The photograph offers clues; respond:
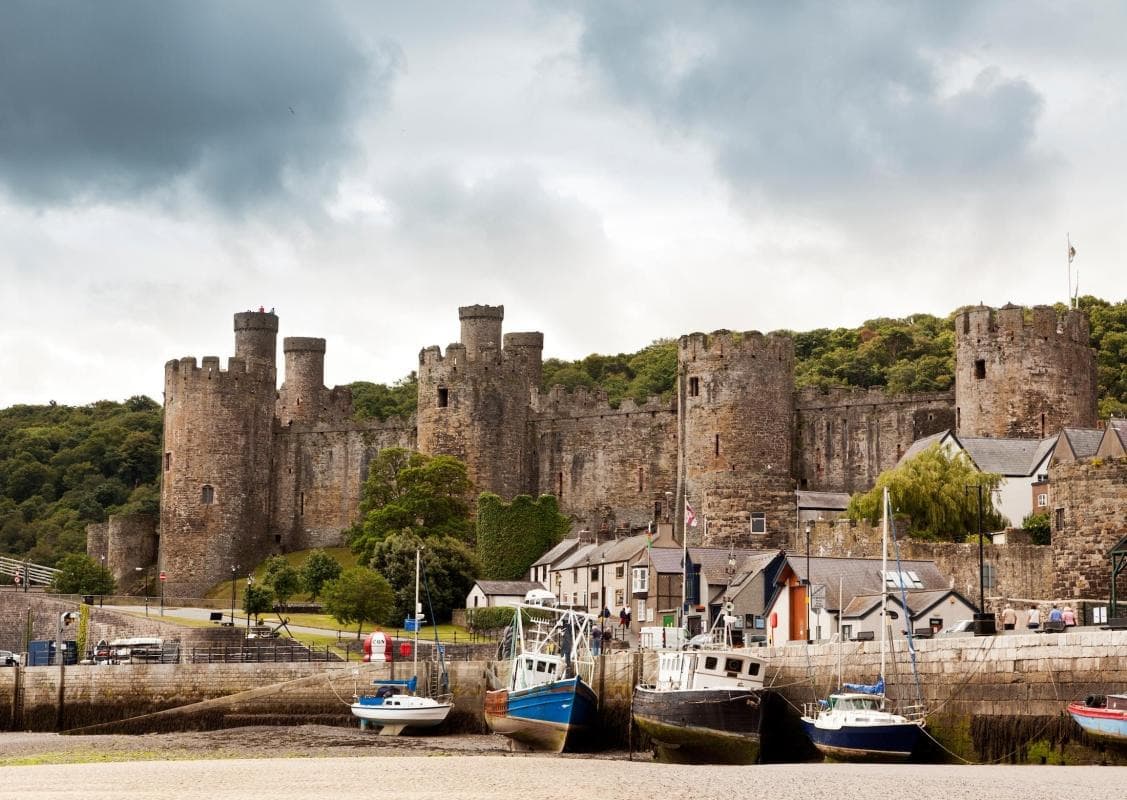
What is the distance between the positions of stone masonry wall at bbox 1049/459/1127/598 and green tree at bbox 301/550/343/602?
26.0m

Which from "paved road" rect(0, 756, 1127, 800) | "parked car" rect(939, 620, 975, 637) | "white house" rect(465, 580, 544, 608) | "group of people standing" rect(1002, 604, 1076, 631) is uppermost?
"white house" rect(465, 580, 544, 608)

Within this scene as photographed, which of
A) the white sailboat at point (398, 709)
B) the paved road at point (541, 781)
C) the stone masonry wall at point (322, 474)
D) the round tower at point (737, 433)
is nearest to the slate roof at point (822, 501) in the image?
the round tower at point (737, 433)

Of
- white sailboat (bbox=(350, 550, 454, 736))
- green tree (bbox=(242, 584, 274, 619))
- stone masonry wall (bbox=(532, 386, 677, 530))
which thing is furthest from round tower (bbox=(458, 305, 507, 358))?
white sailboat (bbox=(350, 550, 454, 736))

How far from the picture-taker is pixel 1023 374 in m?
47.2

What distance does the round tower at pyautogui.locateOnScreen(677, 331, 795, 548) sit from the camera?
50.1 meters

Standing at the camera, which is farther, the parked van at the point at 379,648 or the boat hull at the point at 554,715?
the parked van at the point at 379,648

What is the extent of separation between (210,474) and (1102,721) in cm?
4107

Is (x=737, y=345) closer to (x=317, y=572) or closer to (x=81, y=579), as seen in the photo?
(x=317, y=572)

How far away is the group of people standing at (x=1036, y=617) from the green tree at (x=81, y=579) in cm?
3092

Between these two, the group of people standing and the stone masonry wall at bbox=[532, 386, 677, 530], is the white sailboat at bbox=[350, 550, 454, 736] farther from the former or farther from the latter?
the stone masonry wall at bbox=[532, 386, 677, 530]

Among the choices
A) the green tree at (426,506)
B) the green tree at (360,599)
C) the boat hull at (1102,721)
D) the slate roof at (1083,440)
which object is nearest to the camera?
the boat hull at (1102,721)

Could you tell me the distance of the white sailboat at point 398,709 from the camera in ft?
109

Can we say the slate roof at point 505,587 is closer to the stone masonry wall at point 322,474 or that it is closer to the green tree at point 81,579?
the stone masonry wall at point 322,474

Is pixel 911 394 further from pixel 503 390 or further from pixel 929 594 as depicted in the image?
pixel 929 594
